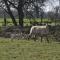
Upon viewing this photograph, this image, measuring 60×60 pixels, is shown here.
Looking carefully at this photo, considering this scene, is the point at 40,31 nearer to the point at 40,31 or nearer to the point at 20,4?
the point at 40,31

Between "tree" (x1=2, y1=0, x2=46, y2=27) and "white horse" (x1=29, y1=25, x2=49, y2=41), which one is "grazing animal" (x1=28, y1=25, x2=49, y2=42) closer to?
"white horse" (x1=29, y1=25, x2=49, y2=41)

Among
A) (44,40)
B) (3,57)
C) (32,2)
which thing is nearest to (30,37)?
(44,40)

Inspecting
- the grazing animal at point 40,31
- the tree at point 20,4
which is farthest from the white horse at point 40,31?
the tree at point 20,4

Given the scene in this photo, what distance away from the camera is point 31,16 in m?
37.2

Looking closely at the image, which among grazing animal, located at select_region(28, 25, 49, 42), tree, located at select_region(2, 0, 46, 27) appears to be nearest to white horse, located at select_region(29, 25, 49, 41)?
grazing animal, located at select_region(28, 25, 49, 42)

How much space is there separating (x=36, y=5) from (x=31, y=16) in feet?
5.80

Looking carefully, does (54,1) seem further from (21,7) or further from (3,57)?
(3,57)

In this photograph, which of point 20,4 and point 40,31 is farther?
point 20,4

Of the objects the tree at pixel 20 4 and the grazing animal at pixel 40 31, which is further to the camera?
the tree at pixel 20 4

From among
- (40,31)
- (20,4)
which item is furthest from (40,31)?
(20,4)

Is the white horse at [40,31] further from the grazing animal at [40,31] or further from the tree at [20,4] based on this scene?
the tree at [20,4]

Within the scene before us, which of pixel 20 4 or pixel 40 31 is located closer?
pixel 40 31

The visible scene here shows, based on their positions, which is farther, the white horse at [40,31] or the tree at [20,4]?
the tree at [20,4]

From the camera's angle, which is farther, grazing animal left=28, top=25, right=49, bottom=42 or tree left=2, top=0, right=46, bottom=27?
tree left=2, top=0, right=46, bottom=27
